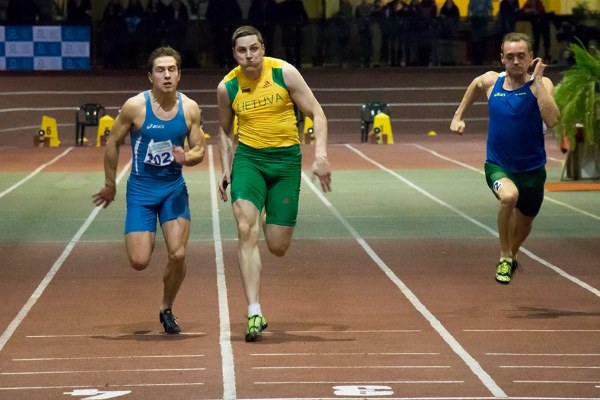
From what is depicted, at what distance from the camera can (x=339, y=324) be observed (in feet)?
35.3

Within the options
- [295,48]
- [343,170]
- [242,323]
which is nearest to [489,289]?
[242,323]

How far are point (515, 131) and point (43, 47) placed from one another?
29336mm

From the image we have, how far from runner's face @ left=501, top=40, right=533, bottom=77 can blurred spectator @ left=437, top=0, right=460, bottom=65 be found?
2956 centimetres

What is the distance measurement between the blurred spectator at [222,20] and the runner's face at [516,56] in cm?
2902

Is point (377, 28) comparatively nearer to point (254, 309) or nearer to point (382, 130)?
point (382, 130)

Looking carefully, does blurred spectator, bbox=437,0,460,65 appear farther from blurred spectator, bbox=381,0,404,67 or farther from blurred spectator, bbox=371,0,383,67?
blurred spectator, bbox=371,0,383,67

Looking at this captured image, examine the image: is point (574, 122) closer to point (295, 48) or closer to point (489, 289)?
point (489, 289)

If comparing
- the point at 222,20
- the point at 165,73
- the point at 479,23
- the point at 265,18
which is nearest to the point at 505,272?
the point at 165,73

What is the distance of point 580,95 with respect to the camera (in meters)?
22.7

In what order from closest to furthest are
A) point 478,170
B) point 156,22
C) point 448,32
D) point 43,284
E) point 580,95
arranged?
point 43,284
point 580,95
point 478,170
point 156,22
point 448,32

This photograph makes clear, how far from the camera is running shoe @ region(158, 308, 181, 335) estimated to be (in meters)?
10.3

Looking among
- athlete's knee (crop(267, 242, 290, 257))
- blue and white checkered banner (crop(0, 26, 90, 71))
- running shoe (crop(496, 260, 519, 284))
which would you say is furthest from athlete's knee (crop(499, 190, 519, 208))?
blue and white checkered banner (crop(0, 26, 90, 71))

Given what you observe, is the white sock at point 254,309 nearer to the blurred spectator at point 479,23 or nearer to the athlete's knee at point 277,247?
the athlete's knee at point 277,247

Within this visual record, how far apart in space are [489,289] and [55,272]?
13.7 ft
